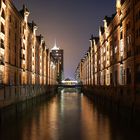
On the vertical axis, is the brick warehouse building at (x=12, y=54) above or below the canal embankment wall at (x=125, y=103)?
above

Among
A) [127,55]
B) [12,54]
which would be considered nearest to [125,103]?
[127,55]

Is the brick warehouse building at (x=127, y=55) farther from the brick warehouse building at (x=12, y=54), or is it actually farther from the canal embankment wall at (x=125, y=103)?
the brick warehouse building at (x=12, y=54)

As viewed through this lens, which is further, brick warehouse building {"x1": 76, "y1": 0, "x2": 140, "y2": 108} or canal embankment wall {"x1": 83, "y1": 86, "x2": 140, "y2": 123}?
brick warehouse building {"x1": 76, "y1": 0, "x2": 140, "y2": 108}

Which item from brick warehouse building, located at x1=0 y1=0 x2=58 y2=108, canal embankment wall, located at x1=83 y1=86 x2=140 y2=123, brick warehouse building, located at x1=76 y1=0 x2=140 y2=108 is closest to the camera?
canal embankment wall, located at x1=83 y1=86 x2=140 y2=123

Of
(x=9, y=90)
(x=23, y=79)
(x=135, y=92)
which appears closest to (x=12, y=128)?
(x=9, y=90)

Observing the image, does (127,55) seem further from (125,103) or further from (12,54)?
(12,54)

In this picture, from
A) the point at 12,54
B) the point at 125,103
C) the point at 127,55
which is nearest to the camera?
the point at 125,103

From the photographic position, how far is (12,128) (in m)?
39.5

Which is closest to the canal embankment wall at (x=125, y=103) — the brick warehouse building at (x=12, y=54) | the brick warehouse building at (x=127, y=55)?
the brick warehouse building at (x=127, y=55)

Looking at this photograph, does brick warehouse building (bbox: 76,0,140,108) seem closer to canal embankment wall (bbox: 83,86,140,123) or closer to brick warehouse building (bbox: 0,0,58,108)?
canal embankment wall (bbox: 83,86,140,123)

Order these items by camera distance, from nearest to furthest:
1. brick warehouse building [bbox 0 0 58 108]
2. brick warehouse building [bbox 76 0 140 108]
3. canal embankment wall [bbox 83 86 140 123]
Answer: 1. canal embankment wall [bbox 83 86 140 123]
2. brick warehouse building [bbox 76 0 140 108]
3. brick warehouse building [bbox 0 0 58 108]

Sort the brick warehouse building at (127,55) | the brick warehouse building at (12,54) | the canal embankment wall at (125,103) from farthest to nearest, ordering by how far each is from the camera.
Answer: the brick warehouse building at (12,54) < the brick warehouse building at (127,55) < the canal embankment wall at (125,103)

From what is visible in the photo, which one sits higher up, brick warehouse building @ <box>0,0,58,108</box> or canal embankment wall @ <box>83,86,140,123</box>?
brick warehouse building @ <box>0,0,58,108</box>

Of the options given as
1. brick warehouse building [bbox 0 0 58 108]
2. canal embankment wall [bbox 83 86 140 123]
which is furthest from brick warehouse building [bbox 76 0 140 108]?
brick warehouse building [bbox 0 0 58 108]
